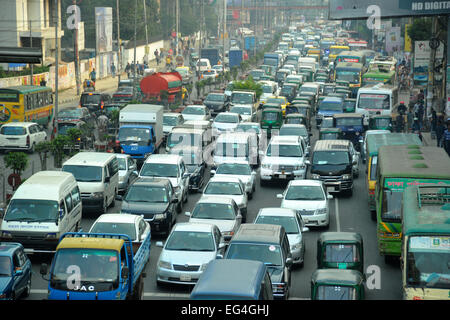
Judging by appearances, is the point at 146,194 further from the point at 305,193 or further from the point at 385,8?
the point at 385,8

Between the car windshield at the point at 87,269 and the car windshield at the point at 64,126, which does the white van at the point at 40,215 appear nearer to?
the car windshield at the point at 87,269

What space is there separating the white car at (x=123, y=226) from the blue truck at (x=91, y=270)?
350cm

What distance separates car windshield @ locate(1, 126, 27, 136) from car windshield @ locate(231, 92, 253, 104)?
53.7 ft

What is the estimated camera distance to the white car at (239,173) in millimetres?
30234

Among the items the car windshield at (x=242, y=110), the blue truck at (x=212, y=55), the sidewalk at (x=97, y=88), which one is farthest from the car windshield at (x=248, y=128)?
the blue truck at (x=212, y=55)

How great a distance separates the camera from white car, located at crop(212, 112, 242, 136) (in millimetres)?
41934

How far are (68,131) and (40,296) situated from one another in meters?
18.6

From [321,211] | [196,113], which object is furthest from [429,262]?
[196,113]

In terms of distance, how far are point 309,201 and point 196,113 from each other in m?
20.9

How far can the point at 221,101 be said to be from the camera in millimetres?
53062

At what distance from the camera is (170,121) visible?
42.6m

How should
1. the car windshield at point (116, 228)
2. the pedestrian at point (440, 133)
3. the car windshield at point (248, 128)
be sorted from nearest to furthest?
1. the car windshield at point (116, 228)
2. the pedestrian at point (440, 133)
3. the car windshield at point (248, 128)
